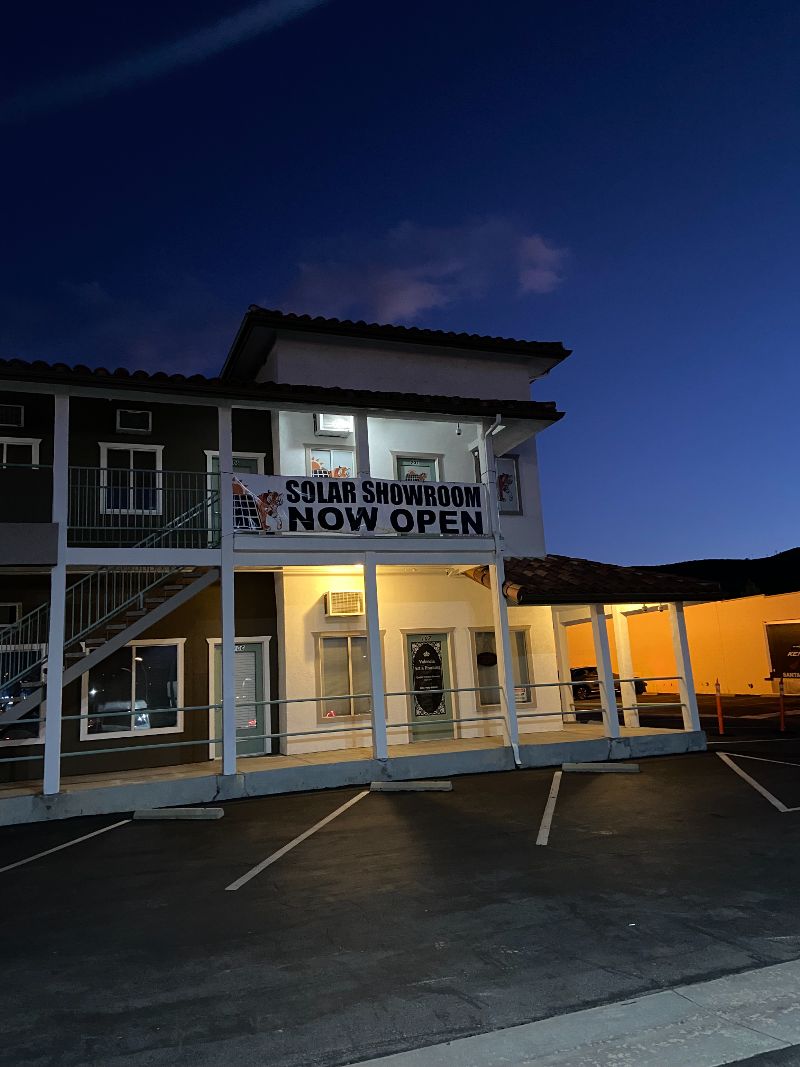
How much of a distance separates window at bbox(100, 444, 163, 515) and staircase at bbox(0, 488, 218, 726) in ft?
2.18

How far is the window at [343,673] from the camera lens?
47.4ft

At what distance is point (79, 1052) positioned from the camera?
386 cm

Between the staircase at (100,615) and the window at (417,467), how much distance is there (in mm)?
4246

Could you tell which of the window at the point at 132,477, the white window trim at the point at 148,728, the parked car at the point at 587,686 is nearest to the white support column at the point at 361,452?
the window at the point at 132,477

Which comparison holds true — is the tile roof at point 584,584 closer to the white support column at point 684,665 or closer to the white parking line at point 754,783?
the white support column at point 684,665

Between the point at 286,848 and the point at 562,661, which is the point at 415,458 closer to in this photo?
the point at 562,661

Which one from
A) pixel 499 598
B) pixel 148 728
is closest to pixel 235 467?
pixel 148 728

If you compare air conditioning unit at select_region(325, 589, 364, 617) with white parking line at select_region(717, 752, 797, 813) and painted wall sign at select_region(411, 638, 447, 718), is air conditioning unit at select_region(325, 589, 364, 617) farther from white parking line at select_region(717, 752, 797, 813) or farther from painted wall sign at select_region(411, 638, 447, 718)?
white parking line at select_region(717, 752, 797, 813)

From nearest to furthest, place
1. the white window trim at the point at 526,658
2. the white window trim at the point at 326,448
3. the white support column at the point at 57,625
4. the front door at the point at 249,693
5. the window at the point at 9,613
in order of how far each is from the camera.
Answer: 1. the white support column at the point at 57,625
2. the window at the point at 9,613
3. the front door at the point at 249,693
4. the white window trim at the point at 326,448
5. the white window trim at the point at 526,658

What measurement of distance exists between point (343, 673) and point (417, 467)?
15.1ft

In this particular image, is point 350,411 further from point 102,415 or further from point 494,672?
point 494,672

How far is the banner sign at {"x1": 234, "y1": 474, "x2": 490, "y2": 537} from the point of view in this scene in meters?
12.1

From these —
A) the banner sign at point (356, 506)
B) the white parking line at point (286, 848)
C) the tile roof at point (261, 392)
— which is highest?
the tile roof at point (261, 392)

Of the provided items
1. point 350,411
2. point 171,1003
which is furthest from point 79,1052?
point 350,411
